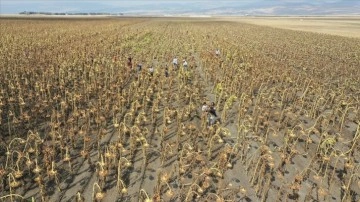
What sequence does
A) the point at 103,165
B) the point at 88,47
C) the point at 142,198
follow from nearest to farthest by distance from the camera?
the point at 142,198 → the point at 103,165 → the point at 88,47

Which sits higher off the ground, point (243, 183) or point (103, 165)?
point (103, 165)

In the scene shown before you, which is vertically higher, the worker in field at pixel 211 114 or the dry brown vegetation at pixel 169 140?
the worker in field at pixel 211 114

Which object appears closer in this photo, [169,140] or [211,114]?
[169,140]

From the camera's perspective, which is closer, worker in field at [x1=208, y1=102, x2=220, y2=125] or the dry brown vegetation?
the dry brown vegetation

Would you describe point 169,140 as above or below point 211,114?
below

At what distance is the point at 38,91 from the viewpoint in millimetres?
16391

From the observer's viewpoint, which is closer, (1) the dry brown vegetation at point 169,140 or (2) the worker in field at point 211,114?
(1) the dry brown vegetation at point 169,140

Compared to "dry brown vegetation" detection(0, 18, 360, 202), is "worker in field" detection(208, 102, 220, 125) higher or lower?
higher

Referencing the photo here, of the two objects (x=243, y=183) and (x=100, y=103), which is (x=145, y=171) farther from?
(x=100, y=103)

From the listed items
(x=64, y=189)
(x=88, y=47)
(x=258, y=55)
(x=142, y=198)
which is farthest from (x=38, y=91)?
(x=258, y=55)

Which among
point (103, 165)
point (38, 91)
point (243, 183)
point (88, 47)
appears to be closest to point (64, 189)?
point (103, 165)

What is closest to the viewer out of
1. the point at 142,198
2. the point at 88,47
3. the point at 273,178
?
the point at 142,198

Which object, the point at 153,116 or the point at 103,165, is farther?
the point at 153,116

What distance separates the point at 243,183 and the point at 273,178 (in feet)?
3.43
